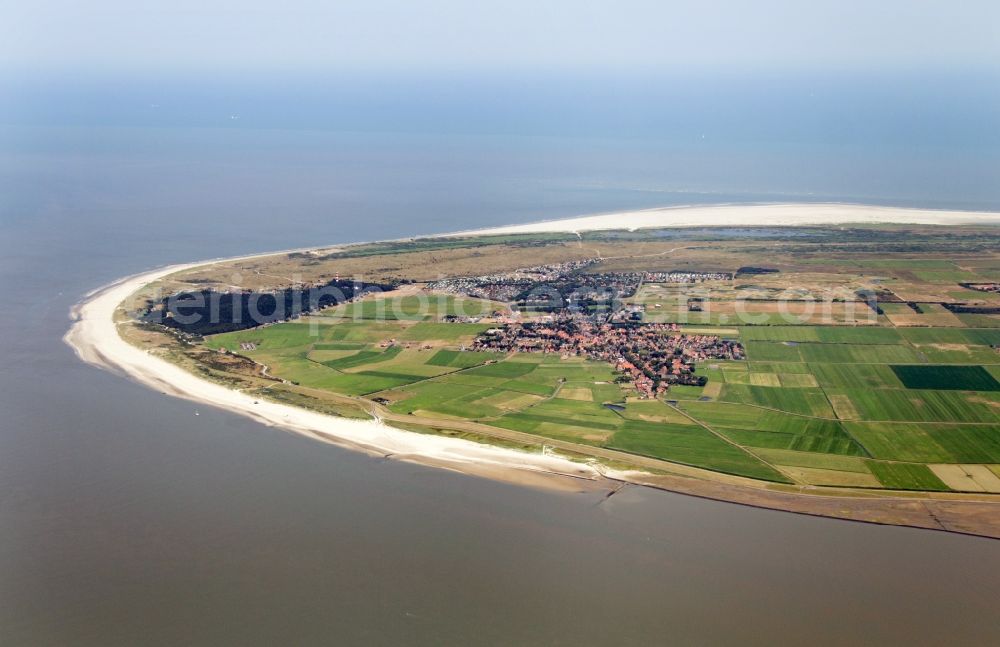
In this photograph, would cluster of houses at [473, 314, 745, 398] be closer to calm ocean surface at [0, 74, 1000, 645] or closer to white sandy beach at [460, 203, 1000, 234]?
calm ocean surface at [0, 74, 1000, 645]

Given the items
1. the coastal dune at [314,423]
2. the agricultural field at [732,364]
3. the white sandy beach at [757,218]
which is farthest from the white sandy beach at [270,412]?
the white sandy beach at [757,218]

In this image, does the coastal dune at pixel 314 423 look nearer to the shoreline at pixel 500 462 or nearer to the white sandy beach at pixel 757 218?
the shoreline at pixel 500 462

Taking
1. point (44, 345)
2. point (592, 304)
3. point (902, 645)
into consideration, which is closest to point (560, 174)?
point (592, 304)

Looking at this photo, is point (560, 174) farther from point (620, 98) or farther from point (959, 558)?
point (620, 98)

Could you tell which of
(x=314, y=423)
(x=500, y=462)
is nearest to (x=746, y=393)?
(x=500, y=462)

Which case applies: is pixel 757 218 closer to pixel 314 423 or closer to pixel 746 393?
pixel 746 393
